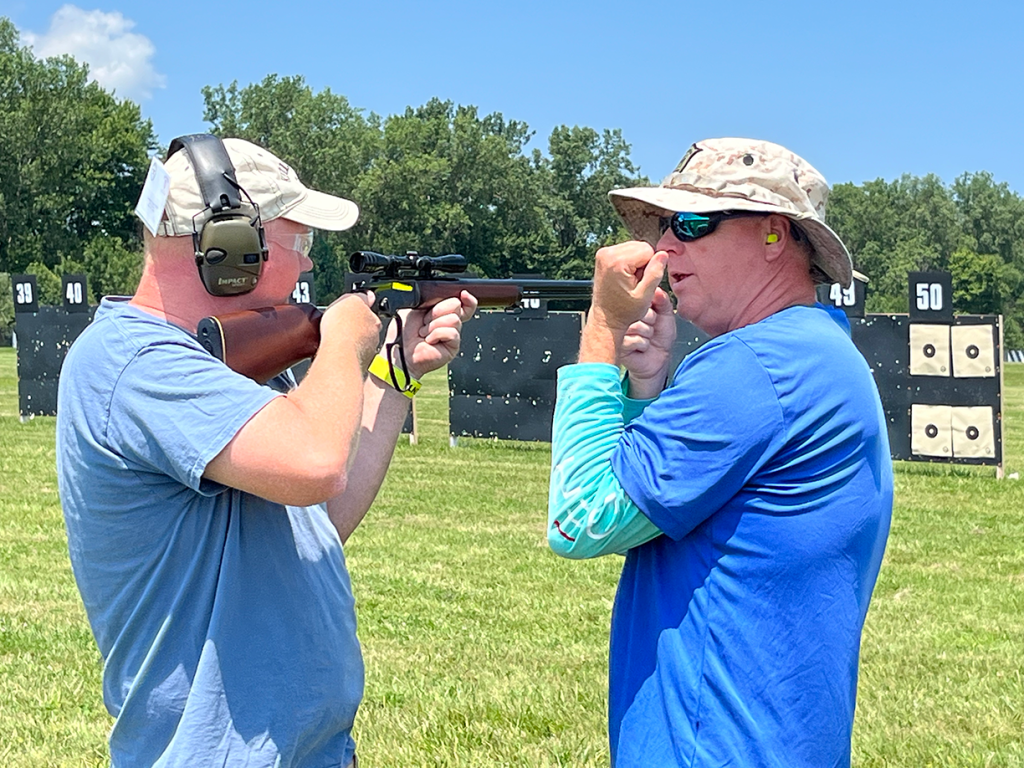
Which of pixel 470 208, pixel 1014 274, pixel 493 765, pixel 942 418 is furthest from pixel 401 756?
pixel 1014 274

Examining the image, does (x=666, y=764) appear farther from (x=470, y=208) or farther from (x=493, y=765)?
(x=470, y=208)

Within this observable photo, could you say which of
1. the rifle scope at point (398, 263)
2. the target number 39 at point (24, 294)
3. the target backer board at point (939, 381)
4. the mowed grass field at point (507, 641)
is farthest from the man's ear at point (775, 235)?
the target number 39 at point (24, 294)

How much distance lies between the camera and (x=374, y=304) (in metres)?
3.35

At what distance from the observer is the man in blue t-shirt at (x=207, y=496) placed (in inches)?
94.0

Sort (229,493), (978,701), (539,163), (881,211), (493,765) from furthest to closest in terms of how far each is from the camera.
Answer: (881,211)
(539,163)
(978,701)
(493,765)
(229,493)

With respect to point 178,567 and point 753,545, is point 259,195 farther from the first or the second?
point 753,545

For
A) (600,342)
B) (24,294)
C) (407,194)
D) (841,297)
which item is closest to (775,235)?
(600,342)

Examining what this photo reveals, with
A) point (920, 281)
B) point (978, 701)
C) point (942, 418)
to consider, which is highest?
point (920, 281)

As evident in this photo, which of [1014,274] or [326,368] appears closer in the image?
[326,368]

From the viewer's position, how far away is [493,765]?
5184 mm

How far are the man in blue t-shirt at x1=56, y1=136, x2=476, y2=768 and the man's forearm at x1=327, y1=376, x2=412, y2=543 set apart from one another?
34 centimetres

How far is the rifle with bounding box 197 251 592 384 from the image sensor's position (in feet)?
8.46

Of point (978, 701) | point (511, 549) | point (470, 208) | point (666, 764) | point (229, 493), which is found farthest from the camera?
point (470, 208)

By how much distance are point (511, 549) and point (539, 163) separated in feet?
328
